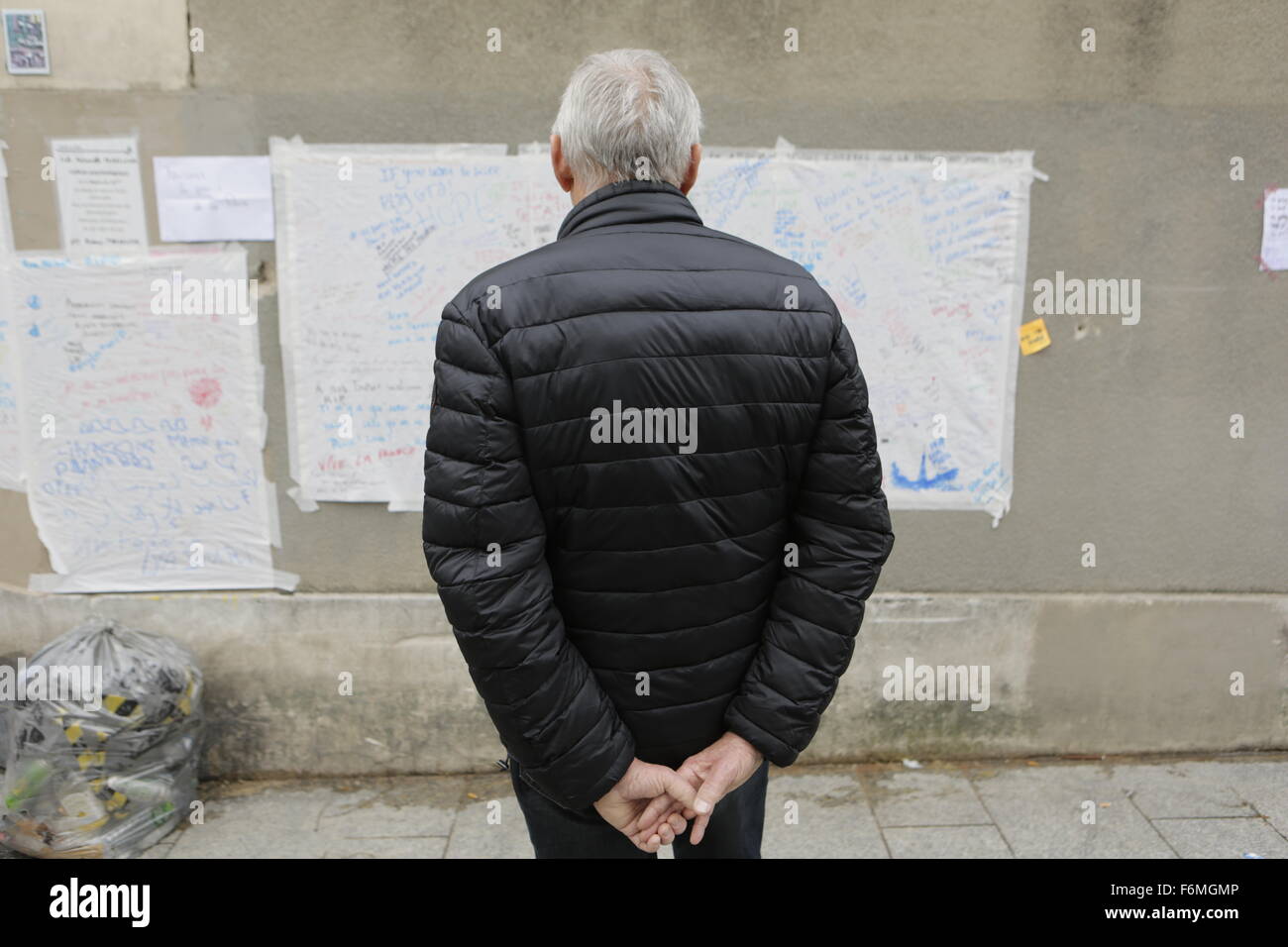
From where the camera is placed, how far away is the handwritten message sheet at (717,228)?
11.3 ft

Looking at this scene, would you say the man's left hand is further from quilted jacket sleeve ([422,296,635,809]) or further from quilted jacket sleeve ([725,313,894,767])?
quilted jacket sleeve ([422,296,635,809])

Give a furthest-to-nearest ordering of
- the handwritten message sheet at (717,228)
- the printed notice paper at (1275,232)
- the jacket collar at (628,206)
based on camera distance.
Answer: the printed notice paper at (1275,232), the handwritten message sheet at (717,228), the jacket collar at (628,206)

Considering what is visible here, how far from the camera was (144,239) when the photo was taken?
344 cm

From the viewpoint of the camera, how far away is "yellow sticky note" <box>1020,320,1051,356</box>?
3.63 meters

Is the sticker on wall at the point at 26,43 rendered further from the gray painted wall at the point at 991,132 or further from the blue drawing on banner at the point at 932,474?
the blue drawing on banner at the point at 932,474

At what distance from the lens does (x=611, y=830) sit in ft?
6.12

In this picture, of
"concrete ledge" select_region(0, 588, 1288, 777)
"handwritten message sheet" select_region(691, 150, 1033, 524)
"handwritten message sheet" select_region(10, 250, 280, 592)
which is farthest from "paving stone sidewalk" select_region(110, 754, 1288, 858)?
"handwritten message sheet" select_region(691, 150, 1033, 524)

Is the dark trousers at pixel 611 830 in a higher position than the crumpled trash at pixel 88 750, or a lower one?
higher

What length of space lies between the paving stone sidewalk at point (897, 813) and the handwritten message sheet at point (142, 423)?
98 cm

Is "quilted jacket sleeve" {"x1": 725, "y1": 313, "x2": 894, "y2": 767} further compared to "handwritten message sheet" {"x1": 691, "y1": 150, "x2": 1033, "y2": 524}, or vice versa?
"handwritten message sheet" {"x1": 691, "y1": 150, "x2": 1033, "y2": 524}

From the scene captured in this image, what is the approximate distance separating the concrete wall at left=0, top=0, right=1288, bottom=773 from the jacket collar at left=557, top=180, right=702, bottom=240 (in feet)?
6.34

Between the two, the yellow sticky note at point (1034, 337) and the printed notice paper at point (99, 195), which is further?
the yellow sticky note at point (1034, 337)

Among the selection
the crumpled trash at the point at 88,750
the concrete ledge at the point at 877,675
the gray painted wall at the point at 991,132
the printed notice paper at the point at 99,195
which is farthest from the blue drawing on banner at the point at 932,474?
the printed notice paper at the point at 99,195

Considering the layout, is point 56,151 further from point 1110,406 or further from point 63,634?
point 1110,406
